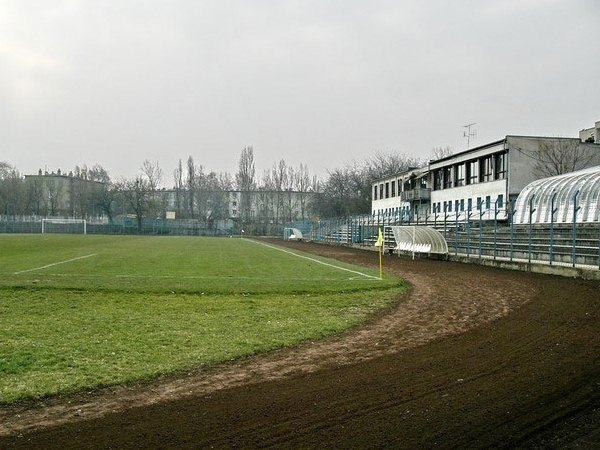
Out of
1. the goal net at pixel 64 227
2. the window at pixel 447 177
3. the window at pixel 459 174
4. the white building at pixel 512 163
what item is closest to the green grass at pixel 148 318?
the white building at pixel 512 163

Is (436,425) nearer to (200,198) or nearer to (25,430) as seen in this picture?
(25,430)

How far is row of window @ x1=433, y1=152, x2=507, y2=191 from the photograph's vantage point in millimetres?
47250

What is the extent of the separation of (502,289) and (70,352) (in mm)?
12497

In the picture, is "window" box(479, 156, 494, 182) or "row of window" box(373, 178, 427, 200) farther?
"row of window" box(373, 178, 427, 200)

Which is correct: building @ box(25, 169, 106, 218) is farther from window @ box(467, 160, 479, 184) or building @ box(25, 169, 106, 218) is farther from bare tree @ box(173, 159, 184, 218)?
window @ box(467, 160, 479, 184)

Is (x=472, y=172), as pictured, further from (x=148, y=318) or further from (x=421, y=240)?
(x=148, y=318)

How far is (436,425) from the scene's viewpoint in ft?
16.0

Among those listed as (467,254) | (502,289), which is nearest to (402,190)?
(467,254)

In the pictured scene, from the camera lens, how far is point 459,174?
55.7m

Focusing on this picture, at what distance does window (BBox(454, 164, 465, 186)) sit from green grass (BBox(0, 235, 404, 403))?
38.3 metres

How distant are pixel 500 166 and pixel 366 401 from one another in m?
45.0

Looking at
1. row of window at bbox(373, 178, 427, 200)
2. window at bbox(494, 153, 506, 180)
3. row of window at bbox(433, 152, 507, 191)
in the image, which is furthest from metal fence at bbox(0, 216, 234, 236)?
window at bbox(494, 153, 506, 180)

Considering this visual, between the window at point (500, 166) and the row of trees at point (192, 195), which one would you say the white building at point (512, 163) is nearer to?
the window at point (500, 166)

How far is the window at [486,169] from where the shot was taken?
4884 cm
